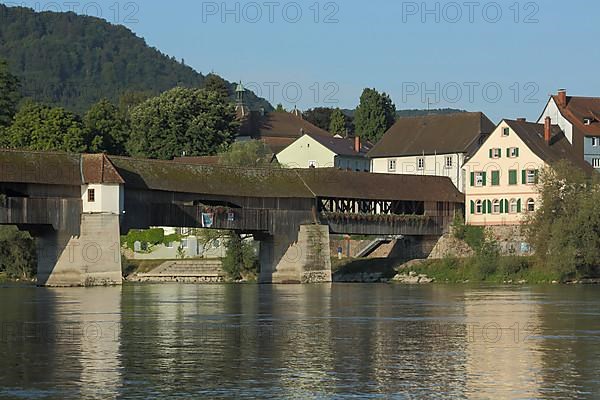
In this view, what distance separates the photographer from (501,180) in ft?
263

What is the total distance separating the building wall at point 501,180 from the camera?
7875cm

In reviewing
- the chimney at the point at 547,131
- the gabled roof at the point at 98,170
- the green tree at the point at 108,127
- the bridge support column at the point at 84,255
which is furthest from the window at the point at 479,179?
the green tree at the point at 108,127

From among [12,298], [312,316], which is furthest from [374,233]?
[312,316]

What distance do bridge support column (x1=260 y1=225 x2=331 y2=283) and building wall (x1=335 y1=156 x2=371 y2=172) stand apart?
35.5 meters

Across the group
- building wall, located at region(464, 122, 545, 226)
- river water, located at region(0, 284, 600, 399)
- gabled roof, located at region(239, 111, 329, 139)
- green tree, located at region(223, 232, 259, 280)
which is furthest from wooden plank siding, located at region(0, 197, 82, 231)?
gabled roof, located at region(239, 111, 329, 139)

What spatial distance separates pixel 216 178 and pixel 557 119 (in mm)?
29570

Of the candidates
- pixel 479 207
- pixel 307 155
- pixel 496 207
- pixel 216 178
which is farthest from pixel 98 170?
pixel 307 155

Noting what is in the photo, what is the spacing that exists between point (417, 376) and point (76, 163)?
4264 centimetres

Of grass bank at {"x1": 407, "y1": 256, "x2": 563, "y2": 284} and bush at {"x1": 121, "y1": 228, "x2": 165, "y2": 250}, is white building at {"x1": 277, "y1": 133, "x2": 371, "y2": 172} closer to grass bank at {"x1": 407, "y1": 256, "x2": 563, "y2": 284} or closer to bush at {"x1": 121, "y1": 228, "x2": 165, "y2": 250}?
bush at {"x1": 121, "y1": 228, "x2": 165, "y2": 250}

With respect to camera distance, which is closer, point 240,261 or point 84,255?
point 84,255

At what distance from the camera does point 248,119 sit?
138m

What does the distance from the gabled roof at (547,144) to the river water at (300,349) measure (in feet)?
103

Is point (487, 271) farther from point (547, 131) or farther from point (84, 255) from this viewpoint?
point (84, 255)

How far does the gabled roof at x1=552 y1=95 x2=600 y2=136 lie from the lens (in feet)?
288
